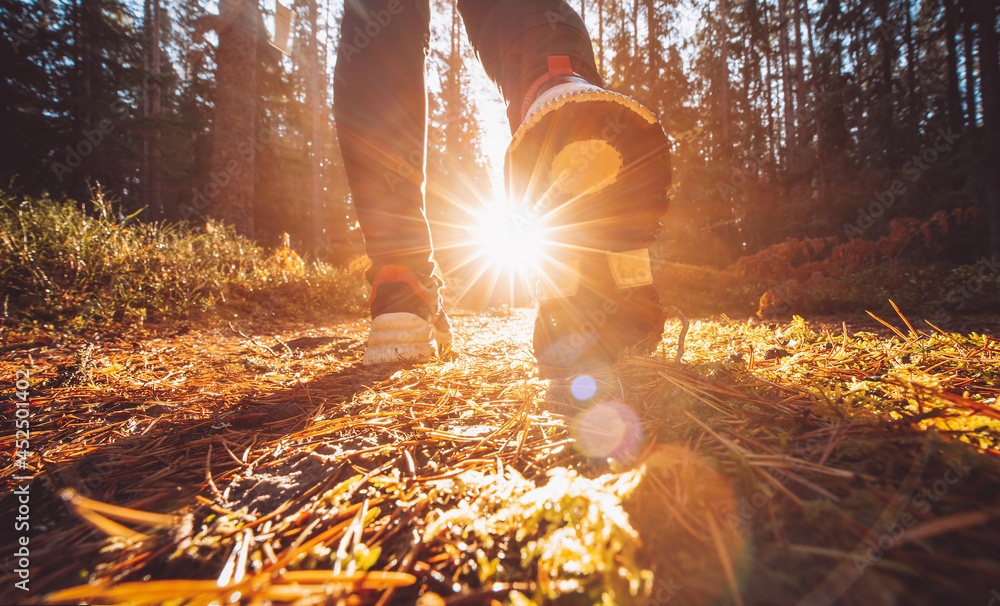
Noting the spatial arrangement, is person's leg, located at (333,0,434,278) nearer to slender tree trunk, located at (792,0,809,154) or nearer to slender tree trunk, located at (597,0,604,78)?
slender tree trunk, located at (597,0,604,78)

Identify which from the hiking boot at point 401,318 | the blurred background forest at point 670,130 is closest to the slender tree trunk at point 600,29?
the blurred background forest at point 670,130

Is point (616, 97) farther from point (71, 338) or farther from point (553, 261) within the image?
point (71, 338)

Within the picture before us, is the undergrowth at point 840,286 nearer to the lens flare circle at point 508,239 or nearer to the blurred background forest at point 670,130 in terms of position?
the blurred background forest at point 670,130

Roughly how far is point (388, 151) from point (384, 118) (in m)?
0.14

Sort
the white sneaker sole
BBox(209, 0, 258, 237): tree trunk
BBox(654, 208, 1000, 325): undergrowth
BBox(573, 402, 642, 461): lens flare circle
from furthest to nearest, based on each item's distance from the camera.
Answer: BBox(209, 0, 258, 237): tree trunk → BBox(654, 208, 1000, 325): undergrowth → the white sneaker sole → BBox(573, 402, 642, 461): lens flare circle

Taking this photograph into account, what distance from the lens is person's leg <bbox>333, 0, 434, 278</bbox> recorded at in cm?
155

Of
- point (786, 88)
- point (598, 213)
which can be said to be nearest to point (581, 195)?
point (598, 213)

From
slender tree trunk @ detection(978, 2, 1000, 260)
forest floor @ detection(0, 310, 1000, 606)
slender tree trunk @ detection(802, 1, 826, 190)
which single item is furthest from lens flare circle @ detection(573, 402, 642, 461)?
slender tree trunk @ detection(802, 1, 826, 190)

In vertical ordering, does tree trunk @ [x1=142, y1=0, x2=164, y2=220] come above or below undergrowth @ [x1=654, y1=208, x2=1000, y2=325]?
above

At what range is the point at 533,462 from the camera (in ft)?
2.16

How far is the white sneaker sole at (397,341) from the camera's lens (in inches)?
61.8

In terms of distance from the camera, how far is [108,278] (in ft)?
8.89

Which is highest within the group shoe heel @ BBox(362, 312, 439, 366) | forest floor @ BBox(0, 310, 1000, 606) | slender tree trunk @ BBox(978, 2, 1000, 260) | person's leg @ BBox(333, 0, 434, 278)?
slender tree trunk @ BBox(978, 2, 1000, 260)

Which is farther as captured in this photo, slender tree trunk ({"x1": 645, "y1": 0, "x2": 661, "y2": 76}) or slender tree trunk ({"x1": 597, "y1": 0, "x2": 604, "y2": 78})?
slender tree trunk ({"x1": 597, "y1": 0, "x2": 604, "y2": 78})
